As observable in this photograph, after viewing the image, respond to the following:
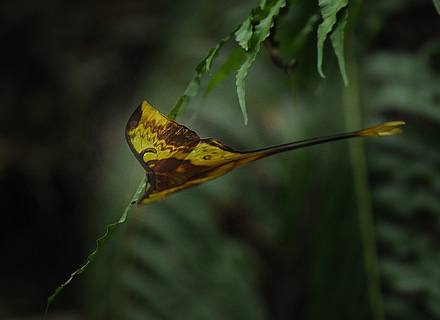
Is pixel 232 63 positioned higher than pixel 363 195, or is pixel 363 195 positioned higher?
Result: pixel 232 63

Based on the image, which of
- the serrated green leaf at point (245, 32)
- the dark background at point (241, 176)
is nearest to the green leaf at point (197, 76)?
the serrated green leaf at point (245, 32)

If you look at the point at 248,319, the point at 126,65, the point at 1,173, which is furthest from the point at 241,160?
the point at 126,65

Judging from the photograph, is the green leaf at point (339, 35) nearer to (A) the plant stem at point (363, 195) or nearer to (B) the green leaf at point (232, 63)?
(B) the green leaf at point (232, 63)

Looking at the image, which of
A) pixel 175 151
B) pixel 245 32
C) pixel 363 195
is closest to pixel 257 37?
pixel 245 32

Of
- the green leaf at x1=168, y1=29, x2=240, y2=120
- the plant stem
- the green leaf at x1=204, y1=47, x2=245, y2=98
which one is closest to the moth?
the green leaf at x1=168, y1=29, x2=240, y2=120

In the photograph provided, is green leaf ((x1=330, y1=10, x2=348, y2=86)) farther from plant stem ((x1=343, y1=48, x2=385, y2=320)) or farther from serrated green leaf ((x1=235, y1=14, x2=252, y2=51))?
plant stem ((x1=343, y1=48, x2=385, y2=320))

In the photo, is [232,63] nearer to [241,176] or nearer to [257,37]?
[257,37]
